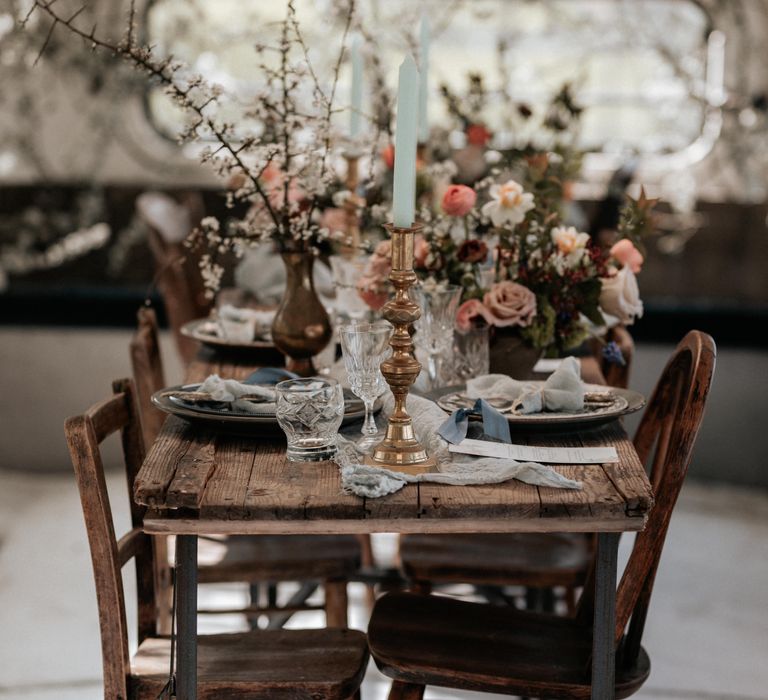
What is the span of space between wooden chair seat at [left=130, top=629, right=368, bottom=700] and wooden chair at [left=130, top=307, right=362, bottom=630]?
0.32m

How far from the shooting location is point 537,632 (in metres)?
1.70

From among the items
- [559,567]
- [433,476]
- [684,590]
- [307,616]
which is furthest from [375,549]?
[433,476]

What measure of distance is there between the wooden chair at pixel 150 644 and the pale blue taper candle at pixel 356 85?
0.67 meters

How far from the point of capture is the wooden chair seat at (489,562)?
204 centimetres

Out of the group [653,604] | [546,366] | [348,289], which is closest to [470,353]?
[546,366]

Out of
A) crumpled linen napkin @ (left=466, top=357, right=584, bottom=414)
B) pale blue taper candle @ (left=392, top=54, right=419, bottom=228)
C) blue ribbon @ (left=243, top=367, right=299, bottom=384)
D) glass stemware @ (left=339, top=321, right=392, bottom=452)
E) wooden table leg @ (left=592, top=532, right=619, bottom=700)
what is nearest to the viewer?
pale blue taper candle @ (left=392, top=54, right=419, bottom=228)

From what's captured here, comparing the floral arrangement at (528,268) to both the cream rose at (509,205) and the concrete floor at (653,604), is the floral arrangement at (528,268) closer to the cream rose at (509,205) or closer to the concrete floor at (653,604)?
the cream rose at (509,205)

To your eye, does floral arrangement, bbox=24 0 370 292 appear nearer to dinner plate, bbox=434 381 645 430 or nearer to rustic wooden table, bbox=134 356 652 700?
dinner plate, bbox=434 381 645 430

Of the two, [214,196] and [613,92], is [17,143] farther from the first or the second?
[613,92]

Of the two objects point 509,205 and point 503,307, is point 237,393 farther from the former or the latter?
point 509,205

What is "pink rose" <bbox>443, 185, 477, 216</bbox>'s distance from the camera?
76.1 inches

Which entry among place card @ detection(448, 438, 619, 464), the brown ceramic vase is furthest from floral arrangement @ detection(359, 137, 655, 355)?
place card @ detection(448, 438, 619, 464)

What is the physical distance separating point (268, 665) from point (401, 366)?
0.50 m

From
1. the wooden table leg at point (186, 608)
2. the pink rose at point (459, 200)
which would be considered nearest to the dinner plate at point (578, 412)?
the pink rose at point (459, 200)
